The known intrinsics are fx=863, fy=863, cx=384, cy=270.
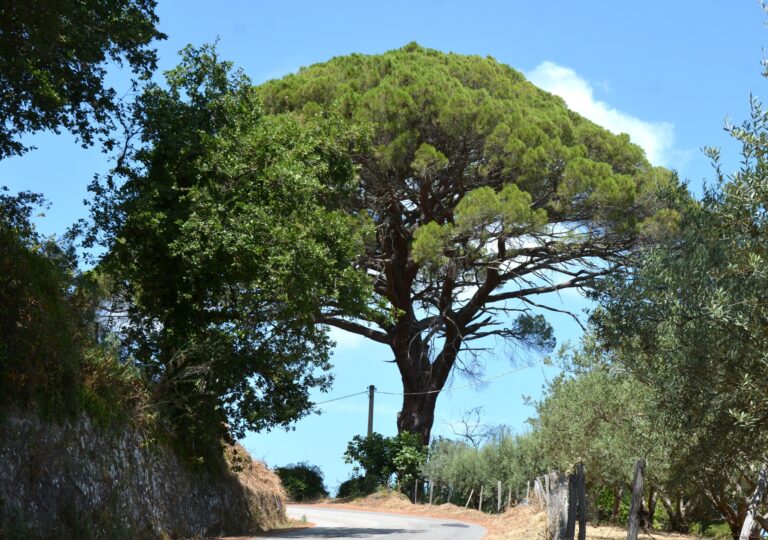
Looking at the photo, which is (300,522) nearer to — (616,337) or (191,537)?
(191,537)

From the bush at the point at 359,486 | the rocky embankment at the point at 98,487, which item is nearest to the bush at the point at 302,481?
the bush at the point at 359,486

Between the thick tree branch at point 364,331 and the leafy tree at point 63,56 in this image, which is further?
the thick tree branch at point 364,331

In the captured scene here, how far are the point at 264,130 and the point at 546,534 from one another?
37.4 feet

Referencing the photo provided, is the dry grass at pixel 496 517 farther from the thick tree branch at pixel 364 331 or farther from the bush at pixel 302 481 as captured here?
the thick tree branch at pixel 364 331

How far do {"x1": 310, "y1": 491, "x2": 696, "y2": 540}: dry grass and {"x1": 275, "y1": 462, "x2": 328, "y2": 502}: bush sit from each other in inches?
117

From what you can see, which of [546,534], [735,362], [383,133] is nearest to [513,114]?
[383,133]

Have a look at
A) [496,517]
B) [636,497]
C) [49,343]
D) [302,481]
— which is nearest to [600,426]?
[496,517]

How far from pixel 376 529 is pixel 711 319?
14302mm

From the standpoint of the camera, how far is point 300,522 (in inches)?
1028

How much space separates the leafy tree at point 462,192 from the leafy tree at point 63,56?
13.9 metres

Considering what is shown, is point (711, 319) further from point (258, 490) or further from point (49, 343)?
point (258, 490)

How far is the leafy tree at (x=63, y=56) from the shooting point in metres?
14.0

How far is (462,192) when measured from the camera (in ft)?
117

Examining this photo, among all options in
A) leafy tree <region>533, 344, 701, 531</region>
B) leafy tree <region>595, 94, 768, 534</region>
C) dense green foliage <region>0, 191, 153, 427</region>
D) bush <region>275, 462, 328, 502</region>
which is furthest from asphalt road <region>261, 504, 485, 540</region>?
bush <region>275, 462, 328, 502</region>
